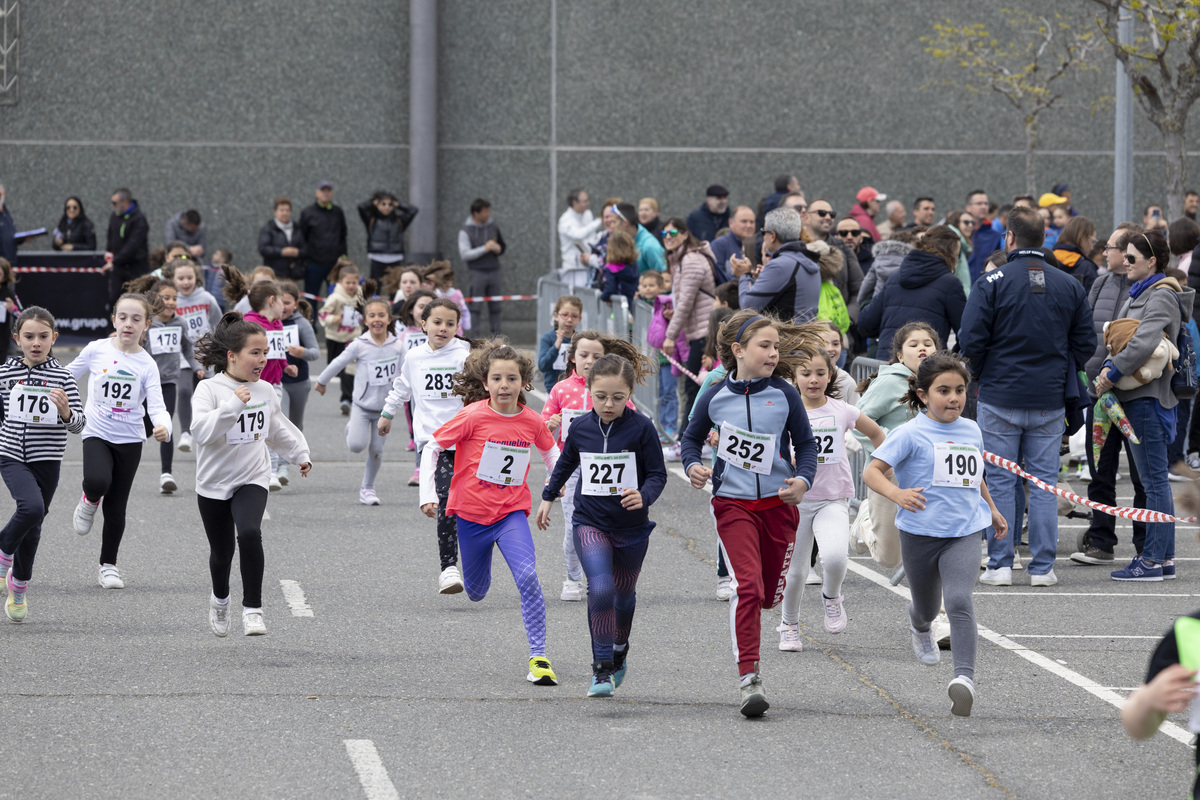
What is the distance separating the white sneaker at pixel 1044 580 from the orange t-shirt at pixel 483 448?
3394mm

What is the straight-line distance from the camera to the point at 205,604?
867cm

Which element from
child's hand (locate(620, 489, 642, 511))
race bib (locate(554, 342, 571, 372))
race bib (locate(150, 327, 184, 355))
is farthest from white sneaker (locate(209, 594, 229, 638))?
race bib (locate(150, 327, 184, 355))

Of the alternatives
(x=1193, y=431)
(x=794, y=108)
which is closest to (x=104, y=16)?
(x=794, y=108)

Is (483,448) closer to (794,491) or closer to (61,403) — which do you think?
(794,491)

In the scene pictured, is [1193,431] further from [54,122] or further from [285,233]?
[54,122]

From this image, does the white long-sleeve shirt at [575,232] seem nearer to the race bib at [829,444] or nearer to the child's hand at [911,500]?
the race bib at [829,444]

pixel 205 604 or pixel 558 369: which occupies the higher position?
pixel 558 369

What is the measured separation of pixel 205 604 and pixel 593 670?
2755 mm

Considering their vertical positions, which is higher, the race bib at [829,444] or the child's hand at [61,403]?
the child's hand at [61,403]

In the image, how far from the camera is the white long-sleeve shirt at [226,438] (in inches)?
299

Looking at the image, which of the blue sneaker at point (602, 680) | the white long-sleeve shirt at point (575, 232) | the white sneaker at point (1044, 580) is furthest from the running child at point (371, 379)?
the white long-sleeve shirt at point (575, 232)

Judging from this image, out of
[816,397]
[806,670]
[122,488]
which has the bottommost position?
Result: [806,670]

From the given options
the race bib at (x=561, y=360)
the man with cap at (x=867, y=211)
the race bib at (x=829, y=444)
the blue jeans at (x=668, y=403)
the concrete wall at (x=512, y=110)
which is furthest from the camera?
the concrete wall at (x=512, y=110)

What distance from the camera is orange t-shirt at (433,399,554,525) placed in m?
7.32
